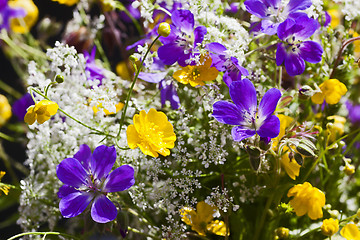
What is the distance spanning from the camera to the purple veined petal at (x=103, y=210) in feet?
1.36

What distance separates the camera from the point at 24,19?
68cm

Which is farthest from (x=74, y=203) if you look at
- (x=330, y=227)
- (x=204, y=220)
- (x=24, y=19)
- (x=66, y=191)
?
(x=24, y=19)

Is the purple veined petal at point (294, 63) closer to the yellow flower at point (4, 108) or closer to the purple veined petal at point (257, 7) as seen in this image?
the purple veined petal at point (257, 7)

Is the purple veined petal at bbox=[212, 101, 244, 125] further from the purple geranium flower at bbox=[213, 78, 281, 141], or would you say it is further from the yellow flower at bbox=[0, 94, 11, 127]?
the yellow flower at bbox=[0, 94, 11, 127]

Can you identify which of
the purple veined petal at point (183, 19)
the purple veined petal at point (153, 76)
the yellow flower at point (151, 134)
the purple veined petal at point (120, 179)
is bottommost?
the purple veined petal at point (120, 179)

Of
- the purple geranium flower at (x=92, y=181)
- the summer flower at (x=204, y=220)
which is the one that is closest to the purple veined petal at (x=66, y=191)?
the purple geranium flower at (x=92, y=181)

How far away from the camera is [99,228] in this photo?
1.53 ft

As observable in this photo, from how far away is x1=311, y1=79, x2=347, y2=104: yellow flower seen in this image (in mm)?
456

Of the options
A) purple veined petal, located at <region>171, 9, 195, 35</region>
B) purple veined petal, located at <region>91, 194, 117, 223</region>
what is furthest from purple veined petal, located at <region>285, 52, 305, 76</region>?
purple veined petal, located at <region>91, 194, 117, 223</region>

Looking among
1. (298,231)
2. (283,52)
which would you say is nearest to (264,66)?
(283,52)

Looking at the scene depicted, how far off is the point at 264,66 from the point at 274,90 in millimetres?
124

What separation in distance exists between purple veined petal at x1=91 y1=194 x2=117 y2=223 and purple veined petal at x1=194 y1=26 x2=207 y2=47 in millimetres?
188

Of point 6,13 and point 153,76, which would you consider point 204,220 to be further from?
point 6,13

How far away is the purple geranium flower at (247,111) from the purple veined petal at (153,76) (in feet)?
0.35
